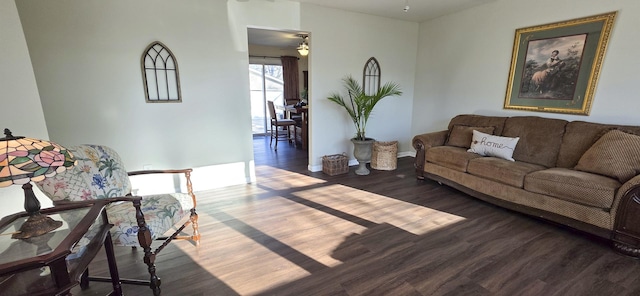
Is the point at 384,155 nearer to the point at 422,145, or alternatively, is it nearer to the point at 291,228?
the point at 422,145

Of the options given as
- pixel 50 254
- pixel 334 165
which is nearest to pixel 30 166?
pixel 50 254

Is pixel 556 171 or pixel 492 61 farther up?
pixel 492 61

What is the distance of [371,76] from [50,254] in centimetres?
435

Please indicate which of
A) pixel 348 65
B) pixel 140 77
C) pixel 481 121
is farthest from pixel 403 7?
pixel 140 77

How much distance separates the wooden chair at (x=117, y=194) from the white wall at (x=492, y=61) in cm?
409

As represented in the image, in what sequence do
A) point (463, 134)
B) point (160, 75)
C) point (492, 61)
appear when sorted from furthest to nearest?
1. point (492, 61)
2. point (463, 134)
3. point (160, 75)

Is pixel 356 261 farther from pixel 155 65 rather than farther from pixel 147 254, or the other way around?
pixel 155 65

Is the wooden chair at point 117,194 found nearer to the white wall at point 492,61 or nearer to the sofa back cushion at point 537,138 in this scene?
the sofa back cushion at point 537,138

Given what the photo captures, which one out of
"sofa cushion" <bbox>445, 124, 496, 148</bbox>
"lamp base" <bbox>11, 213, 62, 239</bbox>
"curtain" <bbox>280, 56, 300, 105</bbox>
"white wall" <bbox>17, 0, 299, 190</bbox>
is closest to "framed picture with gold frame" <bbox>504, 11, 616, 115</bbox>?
"sofa cushion" <bbox>445, 124, 496, 148</bbox>

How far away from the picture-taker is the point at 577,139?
9.42ft

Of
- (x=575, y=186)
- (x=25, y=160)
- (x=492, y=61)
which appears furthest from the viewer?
(x=492, y=61)

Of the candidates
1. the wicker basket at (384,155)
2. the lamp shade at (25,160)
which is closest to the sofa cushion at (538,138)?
the wicker basket at (384,155)

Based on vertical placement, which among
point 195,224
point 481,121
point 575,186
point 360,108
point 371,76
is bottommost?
point 195,224

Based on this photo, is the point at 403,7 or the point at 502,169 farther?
the point at 403,7
